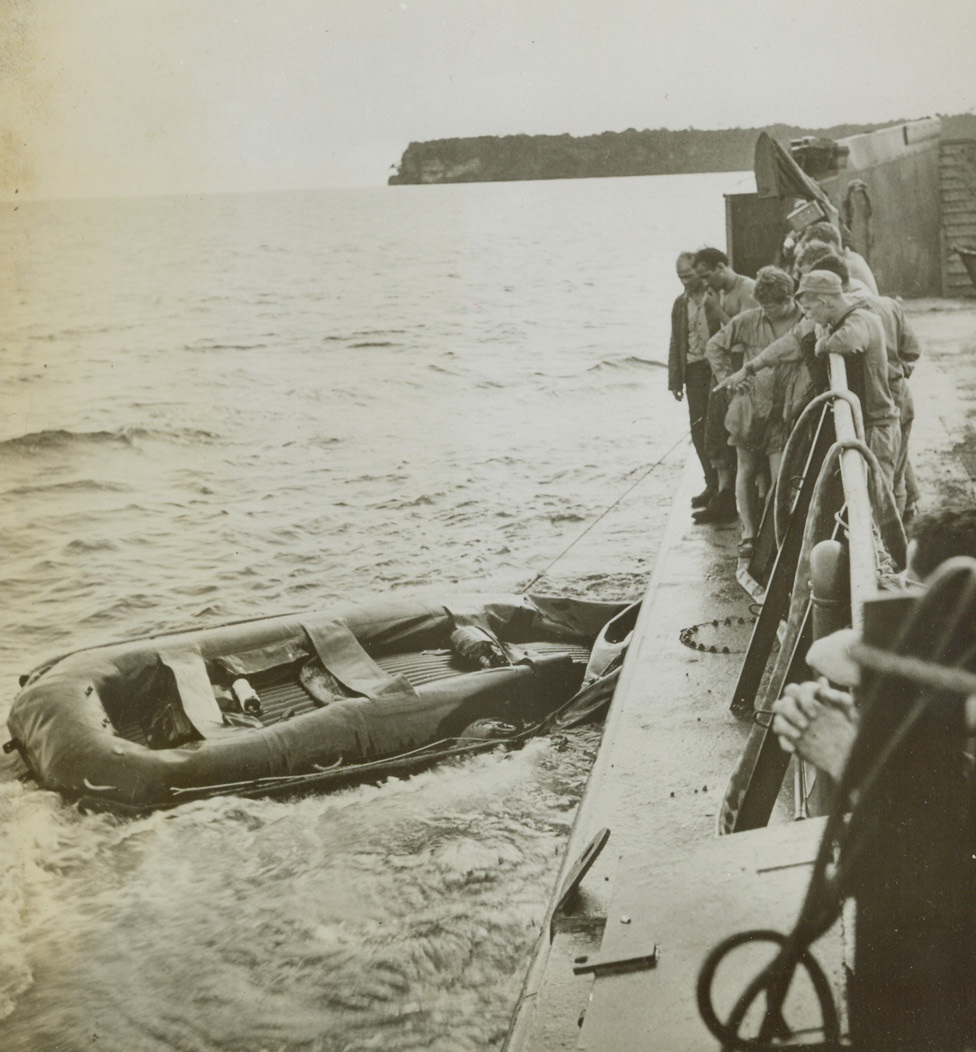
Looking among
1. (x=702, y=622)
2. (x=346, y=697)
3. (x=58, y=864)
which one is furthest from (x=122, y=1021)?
(x=702, y=622)

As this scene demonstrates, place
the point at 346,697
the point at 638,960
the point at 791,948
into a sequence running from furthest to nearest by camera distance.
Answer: the point at 346,697 < the point at 638,960 < the point at 791,948

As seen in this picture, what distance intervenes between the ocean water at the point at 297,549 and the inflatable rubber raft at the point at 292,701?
276 millimetres

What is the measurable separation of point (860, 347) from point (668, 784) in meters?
2.15

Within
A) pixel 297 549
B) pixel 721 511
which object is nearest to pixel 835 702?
pixel 721 511

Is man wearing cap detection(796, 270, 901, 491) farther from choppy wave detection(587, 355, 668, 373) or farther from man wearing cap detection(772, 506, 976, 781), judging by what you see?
choppy wave detection(587, 355, 668, 373)

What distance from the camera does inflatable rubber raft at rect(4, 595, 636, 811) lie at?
6.46m

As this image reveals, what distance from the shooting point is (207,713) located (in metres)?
6.89

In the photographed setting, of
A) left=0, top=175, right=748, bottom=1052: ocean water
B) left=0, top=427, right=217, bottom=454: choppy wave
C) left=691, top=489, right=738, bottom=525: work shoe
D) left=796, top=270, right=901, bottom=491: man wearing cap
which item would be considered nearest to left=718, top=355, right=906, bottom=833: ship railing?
left=796, top=270, right=901, bottom=491: man wearing cap

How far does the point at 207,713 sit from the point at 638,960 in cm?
538

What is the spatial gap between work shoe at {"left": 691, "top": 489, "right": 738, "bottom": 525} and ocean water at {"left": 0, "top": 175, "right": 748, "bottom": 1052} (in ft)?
5.98

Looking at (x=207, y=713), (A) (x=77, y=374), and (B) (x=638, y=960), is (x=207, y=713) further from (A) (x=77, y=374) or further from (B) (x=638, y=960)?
(A) (x=77, y=374)

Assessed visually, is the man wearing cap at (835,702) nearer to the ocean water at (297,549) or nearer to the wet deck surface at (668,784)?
the wet deck surface at (668,784)

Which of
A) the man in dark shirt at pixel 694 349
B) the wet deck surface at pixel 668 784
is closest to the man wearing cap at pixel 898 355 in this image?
Answer: the wet deck surface at pixel 668 784

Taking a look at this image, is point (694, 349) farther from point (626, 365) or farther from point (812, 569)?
point (626, 365)
